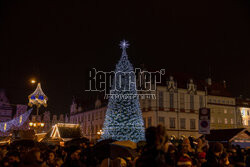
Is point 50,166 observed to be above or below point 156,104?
below

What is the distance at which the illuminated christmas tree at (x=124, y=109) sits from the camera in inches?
1305

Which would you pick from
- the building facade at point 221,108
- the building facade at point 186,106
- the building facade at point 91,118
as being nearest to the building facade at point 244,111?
the building facade at point 186,106

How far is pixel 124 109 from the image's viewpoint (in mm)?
33938

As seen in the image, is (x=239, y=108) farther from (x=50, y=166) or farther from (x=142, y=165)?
(x=142, y=165)

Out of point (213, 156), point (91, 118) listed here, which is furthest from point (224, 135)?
point (91, 118)

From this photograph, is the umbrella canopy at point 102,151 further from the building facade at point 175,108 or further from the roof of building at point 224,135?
the building facade at point 175,108

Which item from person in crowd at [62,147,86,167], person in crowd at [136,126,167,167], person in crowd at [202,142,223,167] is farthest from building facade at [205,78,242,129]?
person in crowd at [136,126,167,167]

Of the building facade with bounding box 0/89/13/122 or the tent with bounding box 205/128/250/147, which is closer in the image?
the tent with bounding box 205/128/250/147

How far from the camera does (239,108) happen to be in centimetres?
6662

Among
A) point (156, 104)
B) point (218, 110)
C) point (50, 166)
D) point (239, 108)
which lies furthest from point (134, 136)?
point (239, 108)

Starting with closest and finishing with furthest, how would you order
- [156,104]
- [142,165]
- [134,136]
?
[142,165] → [134,136] → [156,104]

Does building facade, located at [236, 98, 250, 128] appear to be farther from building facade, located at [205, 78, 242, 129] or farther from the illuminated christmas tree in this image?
the illuminated christmas tree

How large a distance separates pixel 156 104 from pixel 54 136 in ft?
72.6

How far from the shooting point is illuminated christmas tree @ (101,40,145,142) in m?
33.2
